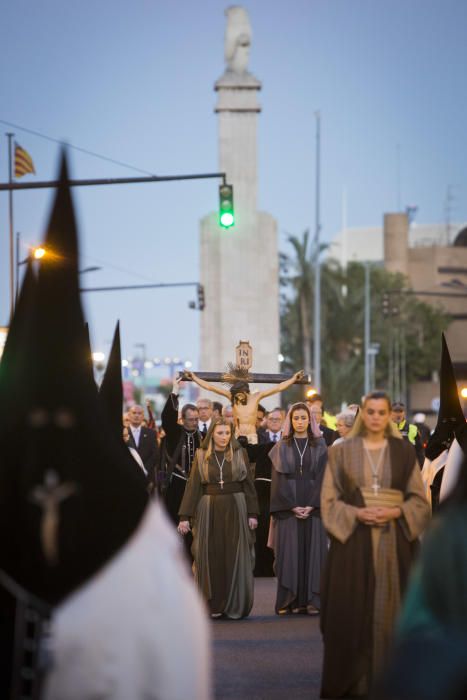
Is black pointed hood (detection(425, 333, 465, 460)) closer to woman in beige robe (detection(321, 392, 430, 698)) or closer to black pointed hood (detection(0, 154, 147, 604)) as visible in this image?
woman in beige robe (detection(321, 392, 430, 698))

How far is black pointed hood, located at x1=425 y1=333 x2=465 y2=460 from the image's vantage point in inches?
534

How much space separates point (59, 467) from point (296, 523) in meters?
10.1

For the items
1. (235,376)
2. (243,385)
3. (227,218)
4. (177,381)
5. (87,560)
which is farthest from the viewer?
(227,218)

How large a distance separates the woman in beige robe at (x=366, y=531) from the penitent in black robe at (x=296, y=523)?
18.7ft

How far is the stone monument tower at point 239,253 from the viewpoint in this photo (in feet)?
198

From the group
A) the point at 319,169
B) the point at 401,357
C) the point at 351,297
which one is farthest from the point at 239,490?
the point at 401,357

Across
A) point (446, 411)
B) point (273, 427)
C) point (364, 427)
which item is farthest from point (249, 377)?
point (364, 427)

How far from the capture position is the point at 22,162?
129ft

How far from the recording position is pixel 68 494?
523cm

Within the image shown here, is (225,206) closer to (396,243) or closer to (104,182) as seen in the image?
(104,182)

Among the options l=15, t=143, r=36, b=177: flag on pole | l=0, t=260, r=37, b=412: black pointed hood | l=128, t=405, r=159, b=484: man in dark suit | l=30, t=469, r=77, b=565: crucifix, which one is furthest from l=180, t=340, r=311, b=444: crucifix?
l=15, t=143, r=36, b=177: flag on pole

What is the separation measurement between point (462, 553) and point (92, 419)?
1475 millimetres

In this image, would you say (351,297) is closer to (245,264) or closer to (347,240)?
(245,264)

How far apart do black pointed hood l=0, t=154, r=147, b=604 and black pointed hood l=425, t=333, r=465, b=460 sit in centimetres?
821
